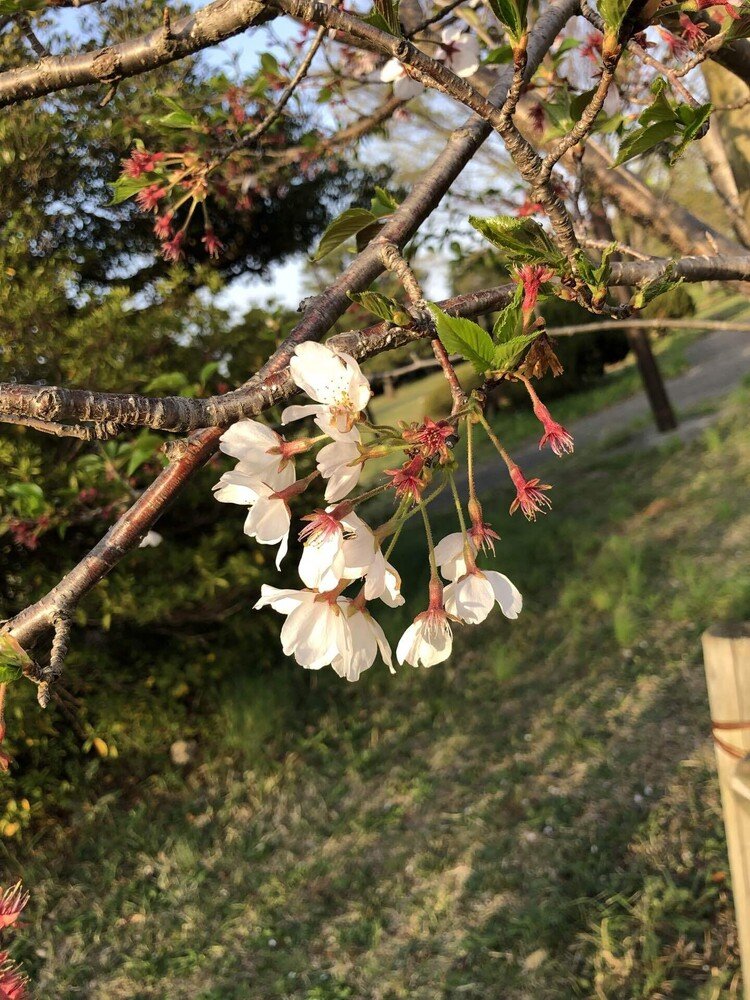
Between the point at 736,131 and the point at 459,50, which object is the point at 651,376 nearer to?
the point at 736,131

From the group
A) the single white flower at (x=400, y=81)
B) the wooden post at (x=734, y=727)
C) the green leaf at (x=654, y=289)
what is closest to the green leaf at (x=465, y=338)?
the green leaf at (x=654, y=289)

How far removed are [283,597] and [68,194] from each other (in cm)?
360

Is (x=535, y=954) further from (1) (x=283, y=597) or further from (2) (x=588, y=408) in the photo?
(2) (x=588, y=408)

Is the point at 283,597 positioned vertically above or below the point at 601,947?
above

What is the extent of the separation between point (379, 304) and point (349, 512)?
6.7 inches

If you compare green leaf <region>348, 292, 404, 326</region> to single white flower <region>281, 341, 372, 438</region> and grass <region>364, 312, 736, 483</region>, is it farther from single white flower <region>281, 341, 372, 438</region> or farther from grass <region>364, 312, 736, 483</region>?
grass <region>364, 312, 736, 483</region>

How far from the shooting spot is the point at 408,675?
4.01 meters

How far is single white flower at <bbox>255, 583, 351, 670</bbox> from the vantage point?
2.22 ft

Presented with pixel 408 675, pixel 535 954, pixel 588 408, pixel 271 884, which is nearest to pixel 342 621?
pixel 535 954

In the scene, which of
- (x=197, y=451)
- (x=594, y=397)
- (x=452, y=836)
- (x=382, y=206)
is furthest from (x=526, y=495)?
(x=594, y=397)

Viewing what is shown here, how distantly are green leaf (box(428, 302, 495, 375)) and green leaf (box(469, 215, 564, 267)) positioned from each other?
129mm

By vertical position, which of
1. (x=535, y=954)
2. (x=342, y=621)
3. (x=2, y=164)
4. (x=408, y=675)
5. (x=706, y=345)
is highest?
(x=706, y=345)

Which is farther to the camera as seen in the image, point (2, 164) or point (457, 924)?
point (2, 164)

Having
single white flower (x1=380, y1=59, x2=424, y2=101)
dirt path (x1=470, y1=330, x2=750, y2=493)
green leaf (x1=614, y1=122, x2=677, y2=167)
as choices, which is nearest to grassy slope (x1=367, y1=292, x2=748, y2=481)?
dirt path (x1=470, y1=330, x2=750, y2=493)
